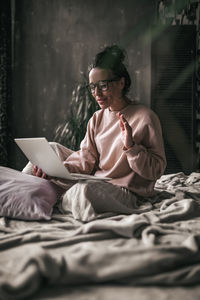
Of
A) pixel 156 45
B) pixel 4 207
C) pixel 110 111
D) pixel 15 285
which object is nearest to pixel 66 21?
pixel 156 45

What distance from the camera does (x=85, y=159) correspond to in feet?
7.17

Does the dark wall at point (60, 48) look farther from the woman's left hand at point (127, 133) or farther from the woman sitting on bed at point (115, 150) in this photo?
the woman's left hand at point (127, 133)

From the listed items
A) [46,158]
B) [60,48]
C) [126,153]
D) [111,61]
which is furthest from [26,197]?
[60,48]

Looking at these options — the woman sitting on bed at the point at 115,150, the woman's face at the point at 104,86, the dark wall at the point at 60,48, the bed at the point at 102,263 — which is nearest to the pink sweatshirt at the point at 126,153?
the woman sitting on bed at the point at 115,150

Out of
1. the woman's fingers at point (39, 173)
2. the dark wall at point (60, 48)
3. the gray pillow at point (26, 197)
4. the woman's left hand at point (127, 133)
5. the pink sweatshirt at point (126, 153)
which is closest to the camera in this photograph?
the gray pillow at point (26, 197)

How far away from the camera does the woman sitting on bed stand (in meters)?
1.71

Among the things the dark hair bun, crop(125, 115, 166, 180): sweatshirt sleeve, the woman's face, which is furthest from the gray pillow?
the dark hair bun

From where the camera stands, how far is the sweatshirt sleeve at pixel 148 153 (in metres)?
1.81

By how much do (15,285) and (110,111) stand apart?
1.46 meters

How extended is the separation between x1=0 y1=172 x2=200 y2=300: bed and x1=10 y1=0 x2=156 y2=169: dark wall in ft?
10.3

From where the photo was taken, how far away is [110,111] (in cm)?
219

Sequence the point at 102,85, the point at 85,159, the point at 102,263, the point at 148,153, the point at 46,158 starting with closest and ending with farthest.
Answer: the point at 102,263
the point at 46,158
the point at 148,153
the point at 102,85
the point at 85,159

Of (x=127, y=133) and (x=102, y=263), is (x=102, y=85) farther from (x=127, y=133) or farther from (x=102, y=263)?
(x=102, y=263)

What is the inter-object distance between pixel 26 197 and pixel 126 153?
533mm
